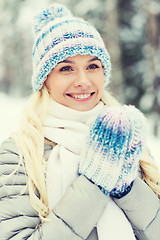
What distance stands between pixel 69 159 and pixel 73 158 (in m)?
0.02

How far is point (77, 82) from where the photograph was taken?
5.96 ft

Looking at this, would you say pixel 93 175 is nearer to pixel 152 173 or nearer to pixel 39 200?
pixel 39 200

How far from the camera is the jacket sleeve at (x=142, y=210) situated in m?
1.63

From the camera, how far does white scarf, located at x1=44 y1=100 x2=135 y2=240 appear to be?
1652 mm

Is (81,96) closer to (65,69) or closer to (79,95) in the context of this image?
(79,95)

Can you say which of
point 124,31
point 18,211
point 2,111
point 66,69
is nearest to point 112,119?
point 66,69

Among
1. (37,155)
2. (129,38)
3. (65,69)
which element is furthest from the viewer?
(129,38)

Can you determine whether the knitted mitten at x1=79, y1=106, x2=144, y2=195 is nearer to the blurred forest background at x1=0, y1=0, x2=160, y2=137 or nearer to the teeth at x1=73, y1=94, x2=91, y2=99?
the teeth at x1=73, y1=94, x2=91, y2=99

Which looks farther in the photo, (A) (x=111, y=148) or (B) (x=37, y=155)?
(B) (x=37, y=155)

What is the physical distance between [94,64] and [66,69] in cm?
18

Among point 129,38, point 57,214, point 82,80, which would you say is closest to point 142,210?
point 57,214

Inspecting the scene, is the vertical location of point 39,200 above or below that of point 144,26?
below

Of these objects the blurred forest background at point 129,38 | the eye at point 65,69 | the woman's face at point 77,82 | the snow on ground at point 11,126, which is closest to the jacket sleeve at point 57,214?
the woman's face at point 77,82

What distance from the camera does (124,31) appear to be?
9156 millimetres
